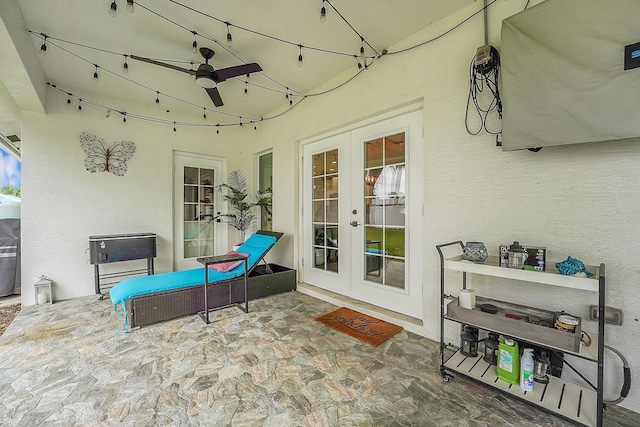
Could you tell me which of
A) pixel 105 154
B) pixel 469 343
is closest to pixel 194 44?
pixel 105 154

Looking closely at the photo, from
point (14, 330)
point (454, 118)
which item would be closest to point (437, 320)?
point (454, 118)

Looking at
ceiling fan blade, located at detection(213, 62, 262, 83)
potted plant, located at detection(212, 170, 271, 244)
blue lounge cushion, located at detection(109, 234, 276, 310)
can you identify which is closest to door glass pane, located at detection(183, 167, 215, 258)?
potted plant, located at detection(212, 170, 271, 244)

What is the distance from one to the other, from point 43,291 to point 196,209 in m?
2.20

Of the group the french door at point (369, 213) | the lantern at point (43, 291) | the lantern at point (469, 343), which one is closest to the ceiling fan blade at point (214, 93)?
the french door at point (369, 213)

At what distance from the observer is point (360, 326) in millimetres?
2771

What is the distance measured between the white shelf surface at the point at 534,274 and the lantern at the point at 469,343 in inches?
22.7

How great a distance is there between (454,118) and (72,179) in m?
4.80

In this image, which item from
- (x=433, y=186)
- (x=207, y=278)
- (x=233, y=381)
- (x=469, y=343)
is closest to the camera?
(x=233, y=381)

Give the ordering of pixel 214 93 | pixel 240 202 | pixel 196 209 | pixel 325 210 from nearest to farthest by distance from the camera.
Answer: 1. pixel 214 93
2. pixel 325 210
3. pixel 240 202
4. pixel 196 209

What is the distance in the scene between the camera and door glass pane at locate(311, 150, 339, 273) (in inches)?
145

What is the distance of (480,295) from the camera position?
2221mm

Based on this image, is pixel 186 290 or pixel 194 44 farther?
pixel 186 290

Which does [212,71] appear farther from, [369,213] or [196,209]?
[196,209]

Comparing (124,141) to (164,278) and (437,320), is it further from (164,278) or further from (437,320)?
(437,320)
